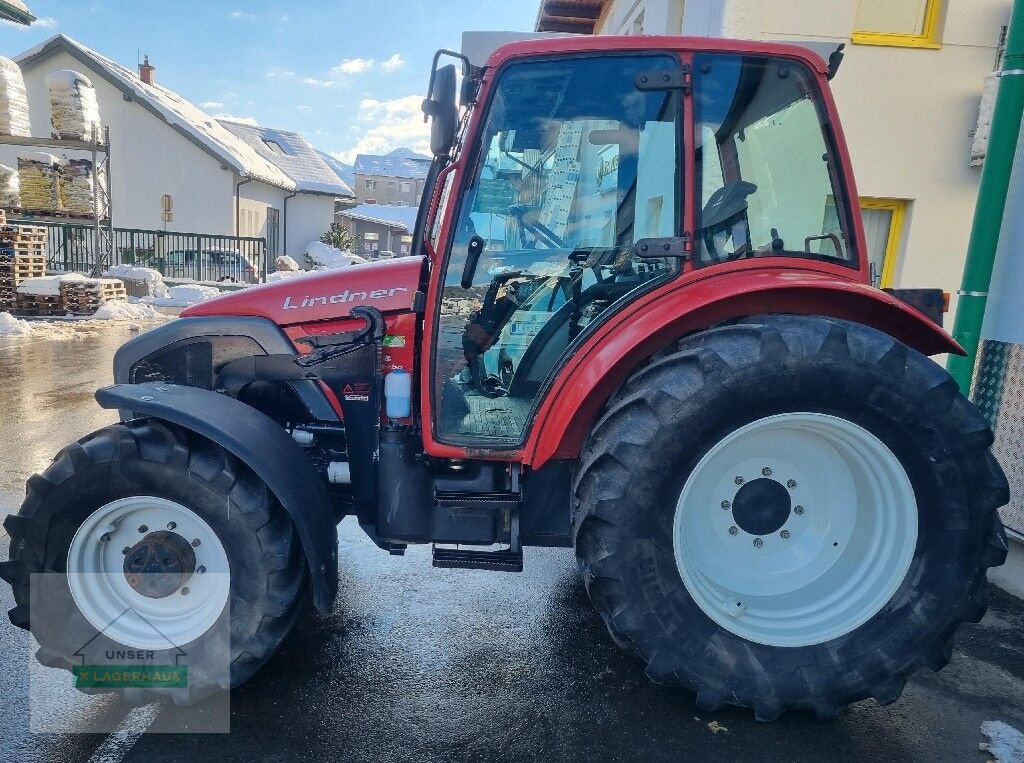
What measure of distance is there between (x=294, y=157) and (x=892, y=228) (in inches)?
1108

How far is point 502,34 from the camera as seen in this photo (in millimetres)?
2537

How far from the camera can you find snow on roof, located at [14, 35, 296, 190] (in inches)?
837

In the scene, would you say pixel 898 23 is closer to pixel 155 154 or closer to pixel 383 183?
pixel 155 154

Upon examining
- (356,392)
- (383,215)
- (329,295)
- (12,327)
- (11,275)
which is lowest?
(12,327)

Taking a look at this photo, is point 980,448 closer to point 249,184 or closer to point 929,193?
point 929,193

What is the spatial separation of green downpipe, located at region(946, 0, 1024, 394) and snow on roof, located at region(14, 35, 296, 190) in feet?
72.1

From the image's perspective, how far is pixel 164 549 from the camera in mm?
2469

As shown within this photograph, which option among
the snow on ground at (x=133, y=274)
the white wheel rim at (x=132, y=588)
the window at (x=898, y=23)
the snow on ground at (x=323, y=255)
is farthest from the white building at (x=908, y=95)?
the snow on ground at (x=323, y=255)

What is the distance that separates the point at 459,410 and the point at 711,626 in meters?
1.17

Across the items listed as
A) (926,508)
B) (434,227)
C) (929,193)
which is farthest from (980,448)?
(929,193)

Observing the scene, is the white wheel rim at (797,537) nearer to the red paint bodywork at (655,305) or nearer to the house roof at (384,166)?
the red paint bodywork at (655,305)

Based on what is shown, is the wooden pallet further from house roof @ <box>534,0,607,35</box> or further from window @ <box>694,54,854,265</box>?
window @ <box>694,54,854,265</box>

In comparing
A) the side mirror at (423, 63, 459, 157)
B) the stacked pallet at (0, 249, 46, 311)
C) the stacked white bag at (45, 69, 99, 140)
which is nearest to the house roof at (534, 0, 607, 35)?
the stacked white bag at (45, 69, 99, 140)

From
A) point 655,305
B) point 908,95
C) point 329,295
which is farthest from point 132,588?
point 908,95
